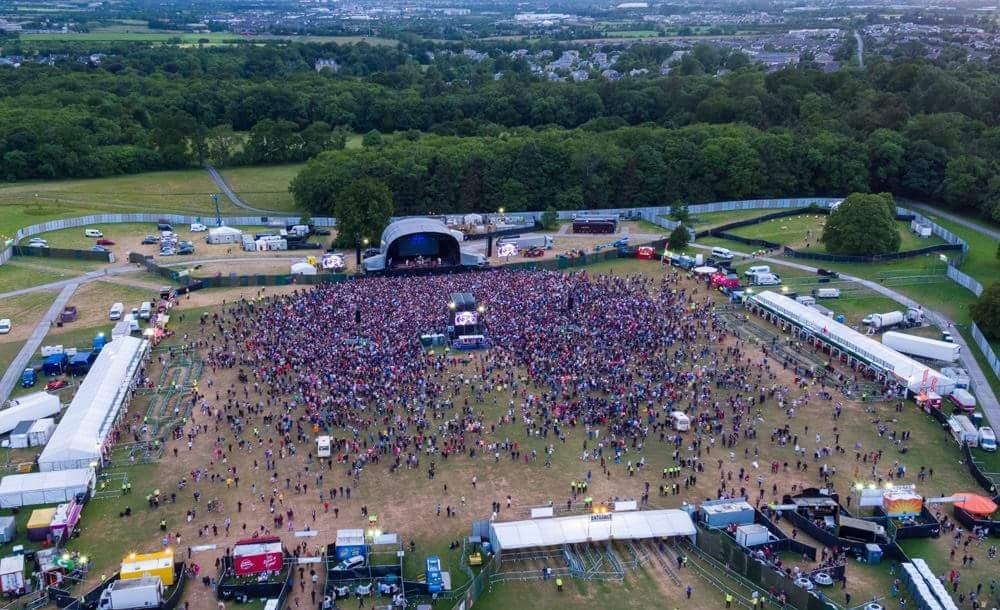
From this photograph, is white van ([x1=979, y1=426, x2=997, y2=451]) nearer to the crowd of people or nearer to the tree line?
the crowd of people

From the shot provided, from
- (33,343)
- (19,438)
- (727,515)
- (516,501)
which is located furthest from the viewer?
(33,343)

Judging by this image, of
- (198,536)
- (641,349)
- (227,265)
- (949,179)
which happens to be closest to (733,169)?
(949,179)

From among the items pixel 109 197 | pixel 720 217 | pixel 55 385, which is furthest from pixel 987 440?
pixel 109 197

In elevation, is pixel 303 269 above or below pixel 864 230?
below

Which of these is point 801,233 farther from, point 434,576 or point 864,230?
point 434,576

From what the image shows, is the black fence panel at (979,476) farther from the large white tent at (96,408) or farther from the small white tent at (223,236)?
the small white tent at (223,236)

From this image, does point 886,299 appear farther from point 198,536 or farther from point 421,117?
point 421,117

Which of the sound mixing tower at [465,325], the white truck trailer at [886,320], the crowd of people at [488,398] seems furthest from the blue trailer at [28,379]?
the white truck trailer at [886,320]
